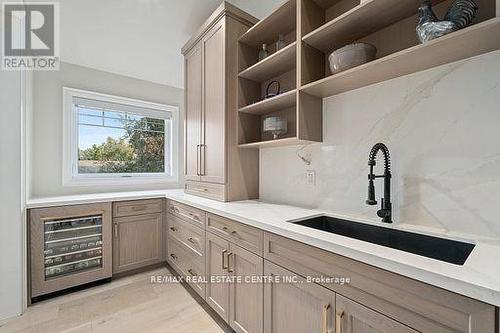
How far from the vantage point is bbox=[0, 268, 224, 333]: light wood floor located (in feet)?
5.61

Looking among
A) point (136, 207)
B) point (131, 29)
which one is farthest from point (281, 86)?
point (136, 207)

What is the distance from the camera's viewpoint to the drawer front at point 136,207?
2.40 m

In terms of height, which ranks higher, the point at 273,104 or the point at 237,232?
the point at 273,104

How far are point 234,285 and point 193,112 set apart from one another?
1767mm

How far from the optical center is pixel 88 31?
2.30 meters

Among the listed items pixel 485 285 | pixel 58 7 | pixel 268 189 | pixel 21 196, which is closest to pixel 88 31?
pixel 58 7

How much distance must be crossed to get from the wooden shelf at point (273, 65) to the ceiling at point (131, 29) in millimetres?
665

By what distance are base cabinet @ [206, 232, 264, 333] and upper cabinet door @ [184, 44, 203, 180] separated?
0.94 m

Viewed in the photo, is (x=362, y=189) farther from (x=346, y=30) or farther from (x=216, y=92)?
(x=216, y=92)

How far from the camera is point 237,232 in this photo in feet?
4.96

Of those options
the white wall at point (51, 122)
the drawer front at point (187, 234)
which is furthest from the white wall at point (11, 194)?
the drawer front at point (187, 234)

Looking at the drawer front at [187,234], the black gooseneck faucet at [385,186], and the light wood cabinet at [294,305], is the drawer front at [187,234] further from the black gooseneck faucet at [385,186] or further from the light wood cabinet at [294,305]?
the black gooseneck faucet at [385,186]

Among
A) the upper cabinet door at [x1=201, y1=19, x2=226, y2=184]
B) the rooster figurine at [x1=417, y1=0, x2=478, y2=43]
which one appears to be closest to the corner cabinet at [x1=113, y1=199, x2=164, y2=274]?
the upper cabinet door at [x1=201, y1=19, x2=226, y2=184]

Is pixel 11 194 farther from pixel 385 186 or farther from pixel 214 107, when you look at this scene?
pixel 385 186
